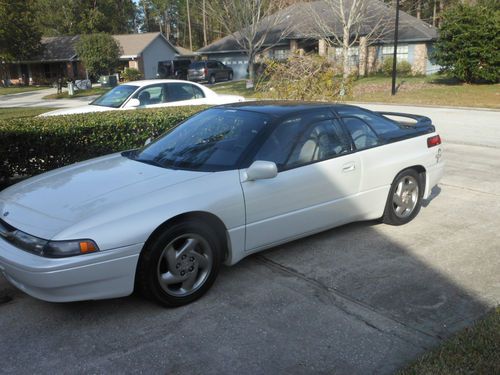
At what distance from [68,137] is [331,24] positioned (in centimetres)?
3013

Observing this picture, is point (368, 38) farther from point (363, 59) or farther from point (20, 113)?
point (20, 113)

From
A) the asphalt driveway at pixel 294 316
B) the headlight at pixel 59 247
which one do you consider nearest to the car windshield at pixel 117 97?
the asphalt driveway at pixel 294 316

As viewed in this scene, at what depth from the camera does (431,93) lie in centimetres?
2283

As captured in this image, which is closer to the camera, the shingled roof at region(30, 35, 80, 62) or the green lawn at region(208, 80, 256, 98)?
the green lawn at region(208, 80, 256, 98)

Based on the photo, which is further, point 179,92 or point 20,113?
point 20,113

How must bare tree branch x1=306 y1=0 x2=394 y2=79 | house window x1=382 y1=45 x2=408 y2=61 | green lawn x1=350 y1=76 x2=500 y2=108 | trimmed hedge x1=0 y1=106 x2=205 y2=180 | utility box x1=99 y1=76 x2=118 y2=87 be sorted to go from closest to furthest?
trimmed hedge x1=0 y1=106 x2=205 y2=180, green lawn x1=350 y1=76 x2=500 y2=108, bare tree branch x1=306 y1=0 x2=394 y2=79, house window x1=382 y1=45 x2=408 y2=61, utility box x1=99 y1=76 x2=118 y2=87

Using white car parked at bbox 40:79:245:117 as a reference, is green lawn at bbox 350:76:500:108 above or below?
below

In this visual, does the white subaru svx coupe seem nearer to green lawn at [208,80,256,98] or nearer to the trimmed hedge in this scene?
the trimmed hedge

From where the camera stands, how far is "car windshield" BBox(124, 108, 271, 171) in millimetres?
4266

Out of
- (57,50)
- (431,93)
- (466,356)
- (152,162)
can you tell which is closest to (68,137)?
(152,162)

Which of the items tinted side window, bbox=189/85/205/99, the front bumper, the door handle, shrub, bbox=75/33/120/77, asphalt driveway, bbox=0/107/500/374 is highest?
shrub, bbox=75/33/120/77

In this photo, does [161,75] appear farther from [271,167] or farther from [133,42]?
[271,167]

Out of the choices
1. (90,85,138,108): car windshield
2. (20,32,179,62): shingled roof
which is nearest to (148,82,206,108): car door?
(90,85,138,108): car windshield

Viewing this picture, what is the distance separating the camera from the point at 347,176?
4789 mm
